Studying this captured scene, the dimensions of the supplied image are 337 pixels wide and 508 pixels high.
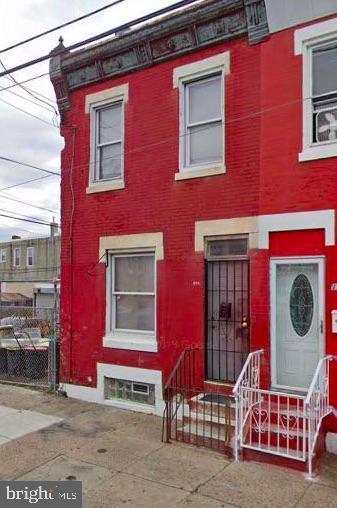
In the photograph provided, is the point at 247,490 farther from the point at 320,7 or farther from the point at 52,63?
the point at 52,63

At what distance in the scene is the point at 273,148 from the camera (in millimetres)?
7000

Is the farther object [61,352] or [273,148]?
[61,352]

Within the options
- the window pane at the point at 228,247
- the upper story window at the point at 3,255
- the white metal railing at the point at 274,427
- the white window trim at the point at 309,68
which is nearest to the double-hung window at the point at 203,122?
the window pane at the point at 228,247

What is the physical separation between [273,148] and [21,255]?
38.8 meters

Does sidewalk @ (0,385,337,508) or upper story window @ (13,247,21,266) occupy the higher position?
upper story window @ (13,247,21,266)

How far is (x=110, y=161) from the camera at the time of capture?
9.14 meters

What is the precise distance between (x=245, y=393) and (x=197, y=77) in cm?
510

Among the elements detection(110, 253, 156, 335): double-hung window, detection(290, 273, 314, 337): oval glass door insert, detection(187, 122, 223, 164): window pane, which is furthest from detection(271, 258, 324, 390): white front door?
detection(110, 253, 156, 335): double-hung window

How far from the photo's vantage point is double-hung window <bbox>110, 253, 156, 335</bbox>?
8539 mm

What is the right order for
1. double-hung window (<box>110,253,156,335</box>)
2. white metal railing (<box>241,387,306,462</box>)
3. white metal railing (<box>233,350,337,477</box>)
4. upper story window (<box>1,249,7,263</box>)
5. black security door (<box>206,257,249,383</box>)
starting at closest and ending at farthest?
white metal railing (<box>233,350,337,477</box>)
white metal railing (<box>241,387,306,462</box>)
black security door (<box>206,257,249,383</box>)
double-hung window (<box>110,253,156,335</box>)
upper story window (<box>1,249,7,263</box>)

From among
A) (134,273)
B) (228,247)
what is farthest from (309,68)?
(134,273)

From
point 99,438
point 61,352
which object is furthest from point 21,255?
point 99,438

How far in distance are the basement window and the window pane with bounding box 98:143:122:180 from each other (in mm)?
3838

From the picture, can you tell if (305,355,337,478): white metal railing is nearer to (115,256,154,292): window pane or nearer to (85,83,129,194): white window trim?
(115,256,154,292): window pane
